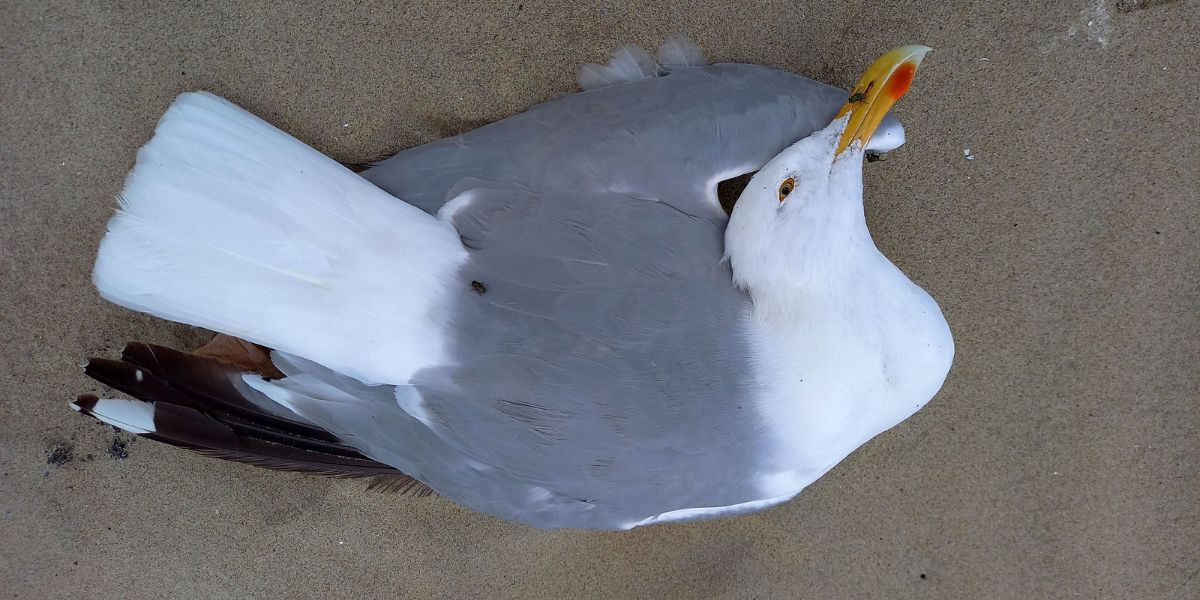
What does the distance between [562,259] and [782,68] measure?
2.30ft

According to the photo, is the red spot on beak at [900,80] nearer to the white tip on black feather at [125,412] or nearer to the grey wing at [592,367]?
the grey wing at [592,367]

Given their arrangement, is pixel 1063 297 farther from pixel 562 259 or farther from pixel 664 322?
pixel 562 259

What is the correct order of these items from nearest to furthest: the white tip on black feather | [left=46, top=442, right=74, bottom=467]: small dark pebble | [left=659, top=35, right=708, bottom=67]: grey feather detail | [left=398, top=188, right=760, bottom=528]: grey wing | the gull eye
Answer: [left=398, top=188, right=760, bottom=528]: grey wing, the gull eye, the white tip on black feather, [left=659, top=35, right=708, bottom=67]: grey feather detail, [left=46, top=442, right=74, bottom=467]: small dark pebble

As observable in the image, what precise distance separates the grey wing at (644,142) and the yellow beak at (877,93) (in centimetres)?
4

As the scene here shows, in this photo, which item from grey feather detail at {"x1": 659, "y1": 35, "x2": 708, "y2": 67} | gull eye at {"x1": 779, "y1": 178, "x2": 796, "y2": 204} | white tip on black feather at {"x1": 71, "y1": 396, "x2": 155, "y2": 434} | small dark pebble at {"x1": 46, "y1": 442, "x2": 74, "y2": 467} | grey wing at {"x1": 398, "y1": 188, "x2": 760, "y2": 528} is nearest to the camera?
grey wing at {"x1": 398, "y1": 188, "x2": 760, "y2": 528}

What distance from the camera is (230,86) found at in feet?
4.17

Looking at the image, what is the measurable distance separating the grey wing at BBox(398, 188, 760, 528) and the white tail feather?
2.8 inches

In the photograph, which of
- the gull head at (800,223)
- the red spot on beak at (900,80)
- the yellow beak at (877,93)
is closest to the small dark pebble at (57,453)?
the gull head at (800,223)

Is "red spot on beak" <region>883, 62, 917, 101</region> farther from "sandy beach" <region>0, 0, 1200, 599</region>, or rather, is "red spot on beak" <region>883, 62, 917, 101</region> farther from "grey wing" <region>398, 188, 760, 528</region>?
"grey wing" <region>398, 188, 760, 528</region>

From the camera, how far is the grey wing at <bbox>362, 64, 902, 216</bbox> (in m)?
0.97

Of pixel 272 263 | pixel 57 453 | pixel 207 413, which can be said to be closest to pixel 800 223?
pixel 272 263

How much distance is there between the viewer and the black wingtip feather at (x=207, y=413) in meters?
1.07

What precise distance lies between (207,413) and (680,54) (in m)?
1.01

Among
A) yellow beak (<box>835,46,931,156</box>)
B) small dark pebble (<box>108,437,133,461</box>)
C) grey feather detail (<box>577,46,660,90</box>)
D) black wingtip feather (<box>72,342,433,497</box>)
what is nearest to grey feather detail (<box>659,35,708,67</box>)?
grey feather detail (<box>577,46,660,90</box>)
